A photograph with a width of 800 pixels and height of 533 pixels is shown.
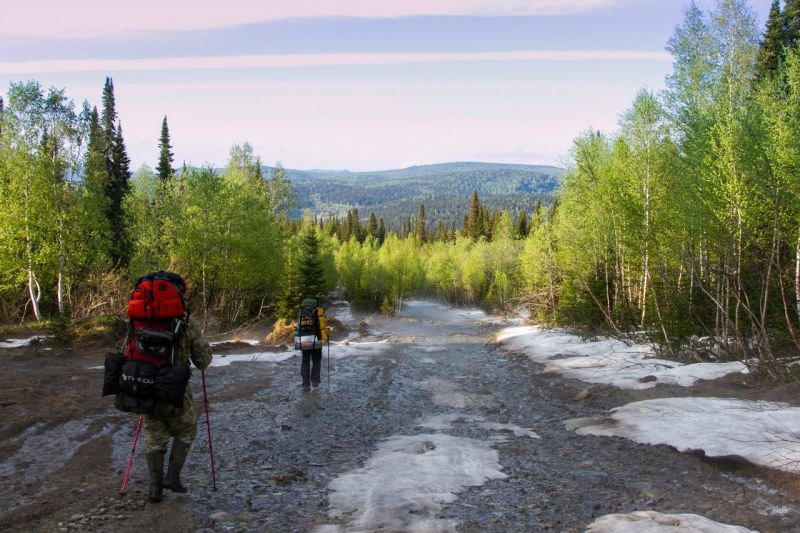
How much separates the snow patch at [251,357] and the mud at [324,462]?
351 cm

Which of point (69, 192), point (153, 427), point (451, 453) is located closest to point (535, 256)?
point (69, 192)

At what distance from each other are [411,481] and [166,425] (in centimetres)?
306

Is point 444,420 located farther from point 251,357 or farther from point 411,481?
point 251,357

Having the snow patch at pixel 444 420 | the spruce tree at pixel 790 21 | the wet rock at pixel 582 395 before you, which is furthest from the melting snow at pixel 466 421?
the spruce tree at pixel 790 21

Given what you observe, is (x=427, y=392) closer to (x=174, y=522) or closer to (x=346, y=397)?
(x=346, y=397)

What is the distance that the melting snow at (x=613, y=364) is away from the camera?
45.6 ft

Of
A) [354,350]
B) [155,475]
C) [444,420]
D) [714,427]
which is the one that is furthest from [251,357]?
[714,427]

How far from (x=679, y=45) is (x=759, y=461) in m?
22.0

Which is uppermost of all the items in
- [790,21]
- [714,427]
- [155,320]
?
[790,21]

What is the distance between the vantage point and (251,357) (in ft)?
64.2

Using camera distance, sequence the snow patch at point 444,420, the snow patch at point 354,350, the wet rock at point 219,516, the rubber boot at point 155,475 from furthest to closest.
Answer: the snow patch at point 354,350, the snow patch at point 444,420, the rubber boot at point 155,475, the wet rock at point 219,516

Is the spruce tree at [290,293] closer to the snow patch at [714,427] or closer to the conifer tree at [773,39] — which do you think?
the snow patch at [714,427]

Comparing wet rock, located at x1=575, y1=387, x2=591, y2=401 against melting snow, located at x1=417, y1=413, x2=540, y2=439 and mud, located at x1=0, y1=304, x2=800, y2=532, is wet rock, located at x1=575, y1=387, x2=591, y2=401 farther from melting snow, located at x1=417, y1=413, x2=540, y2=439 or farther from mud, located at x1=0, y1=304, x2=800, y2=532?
melting snow, located at x1=417, y1=413, x2=540, y2=439

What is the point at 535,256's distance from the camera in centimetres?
4125
